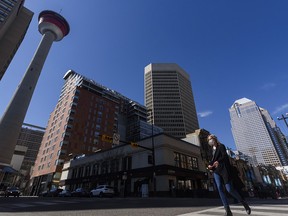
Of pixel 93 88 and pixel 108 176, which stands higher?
pixel 93 88

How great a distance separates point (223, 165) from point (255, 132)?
158 metres

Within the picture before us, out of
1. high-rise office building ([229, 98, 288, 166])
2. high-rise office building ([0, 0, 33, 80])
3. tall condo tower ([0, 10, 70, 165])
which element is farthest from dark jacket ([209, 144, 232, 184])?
high-rise office building ([229, 98, 288, 166])

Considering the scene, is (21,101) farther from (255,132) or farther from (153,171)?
(255,132)

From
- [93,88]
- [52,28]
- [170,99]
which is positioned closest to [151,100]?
[170,99]

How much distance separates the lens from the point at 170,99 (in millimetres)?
127438

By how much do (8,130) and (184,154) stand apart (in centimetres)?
4052

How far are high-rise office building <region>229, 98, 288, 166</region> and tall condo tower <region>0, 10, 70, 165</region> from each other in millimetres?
117519

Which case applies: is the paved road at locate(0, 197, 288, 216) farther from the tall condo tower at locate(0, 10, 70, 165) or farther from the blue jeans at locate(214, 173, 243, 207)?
the tall condo tower at locate(0, 10, 70, 165)

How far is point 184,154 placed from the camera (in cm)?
3131

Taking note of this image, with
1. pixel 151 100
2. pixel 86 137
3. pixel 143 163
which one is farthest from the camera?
pixel 151 100

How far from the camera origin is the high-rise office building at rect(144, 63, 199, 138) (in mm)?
117625

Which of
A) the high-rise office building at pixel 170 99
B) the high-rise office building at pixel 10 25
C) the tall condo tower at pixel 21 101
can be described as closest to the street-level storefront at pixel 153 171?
the tall condo tower at pixel 21 101

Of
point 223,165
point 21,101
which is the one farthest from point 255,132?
point 223,165

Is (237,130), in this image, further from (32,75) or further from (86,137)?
(32,75)
